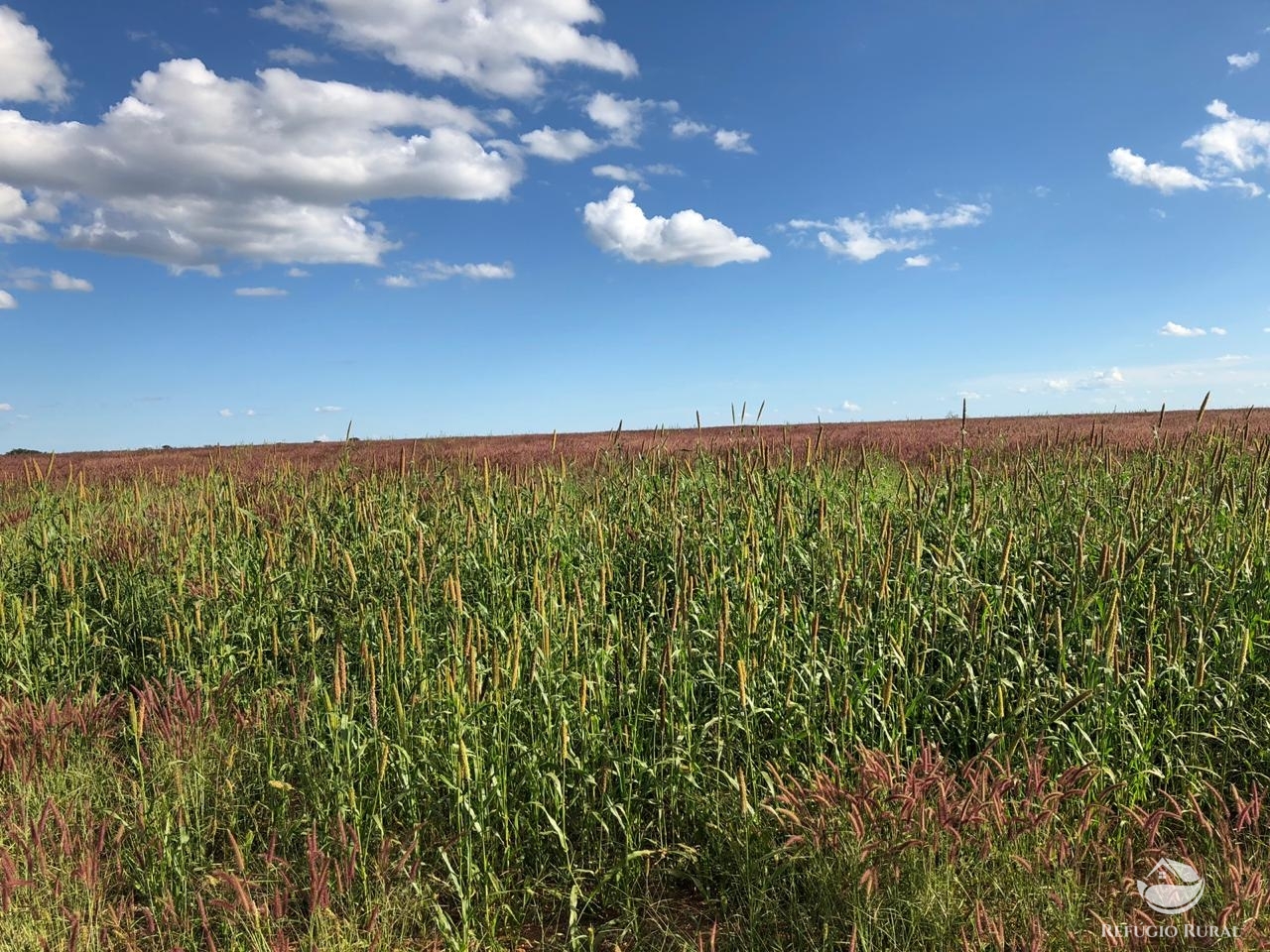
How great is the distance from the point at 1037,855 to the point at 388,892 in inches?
81.4

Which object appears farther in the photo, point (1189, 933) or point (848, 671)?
point (848, 671)

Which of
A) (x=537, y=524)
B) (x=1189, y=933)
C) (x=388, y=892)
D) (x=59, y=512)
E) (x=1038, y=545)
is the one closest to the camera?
(x=1189, y=933)

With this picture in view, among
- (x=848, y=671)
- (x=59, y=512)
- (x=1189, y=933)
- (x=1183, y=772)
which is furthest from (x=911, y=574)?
(x=59, y=512)

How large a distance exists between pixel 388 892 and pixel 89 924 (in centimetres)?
95

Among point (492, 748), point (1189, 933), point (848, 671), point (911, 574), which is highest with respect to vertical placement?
point (911, 574)

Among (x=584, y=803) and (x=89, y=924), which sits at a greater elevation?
(x=584, y=803)

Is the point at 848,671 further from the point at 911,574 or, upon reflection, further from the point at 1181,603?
the point at 1181,603

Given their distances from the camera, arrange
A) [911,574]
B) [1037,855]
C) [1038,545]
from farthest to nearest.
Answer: [1038,545], [911,574], [1037,855]

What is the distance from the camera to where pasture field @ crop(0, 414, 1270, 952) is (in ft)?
7.82

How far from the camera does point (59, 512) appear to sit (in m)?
7.14

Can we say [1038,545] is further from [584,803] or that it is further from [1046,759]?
[584,803]

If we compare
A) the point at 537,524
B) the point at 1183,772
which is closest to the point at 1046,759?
the point at 1183,772

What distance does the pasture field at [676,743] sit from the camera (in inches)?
93.8

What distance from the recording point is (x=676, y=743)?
9.45 ft
